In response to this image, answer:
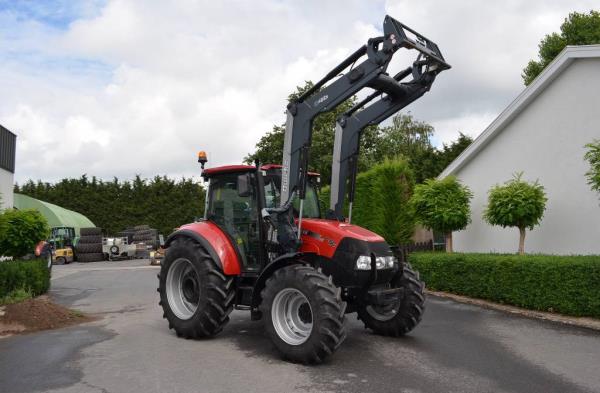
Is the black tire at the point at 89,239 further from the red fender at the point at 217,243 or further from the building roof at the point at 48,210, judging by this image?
the red fender at the point at 217,243

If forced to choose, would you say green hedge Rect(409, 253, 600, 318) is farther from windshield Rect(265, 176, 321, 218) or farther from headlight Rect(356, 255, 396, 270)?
windshield Rect(265, 176, 321, 218)

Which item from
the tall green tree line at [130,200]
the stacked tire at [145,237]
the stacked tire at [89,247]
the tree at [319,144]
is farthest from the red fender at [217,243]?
the tall green tree line at [130,200]

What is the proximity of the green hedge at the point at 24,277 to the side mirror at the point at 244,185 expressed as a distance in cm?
694

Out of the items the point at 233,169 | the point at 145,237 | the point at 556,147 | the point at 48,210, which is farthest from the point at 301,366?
the point at 48,210

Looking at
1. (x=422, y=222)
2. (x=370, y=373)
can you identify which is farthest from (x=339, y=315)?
(x=422, y=222)

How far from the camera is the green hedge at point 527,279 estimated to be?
8.87 metres

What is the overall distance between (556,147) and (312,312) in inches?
408

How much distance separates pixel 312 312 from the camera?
5.78m

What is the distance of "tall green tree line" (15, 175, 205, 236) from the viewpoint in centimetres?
3972

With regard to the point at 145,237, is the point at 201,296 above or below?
below

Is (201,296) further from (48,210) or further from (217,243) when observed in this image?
(48,210)

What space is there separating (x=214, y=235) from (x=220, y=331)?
55.2 inches

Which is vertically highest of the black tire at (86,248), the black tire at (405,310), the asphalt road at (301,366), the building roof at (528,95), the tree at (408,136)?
the tree at (408,136)

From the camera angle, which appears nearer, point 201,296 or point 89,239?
point 201,296
